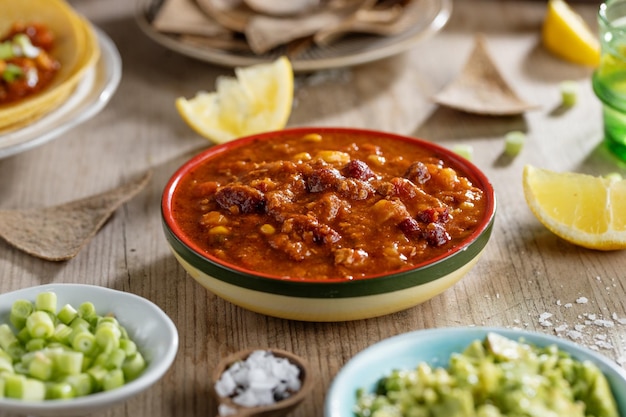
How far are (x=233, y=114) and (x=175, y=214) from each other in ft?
3.13

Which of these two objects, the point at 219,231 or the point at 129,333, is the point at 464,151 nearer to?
the point at 219,231

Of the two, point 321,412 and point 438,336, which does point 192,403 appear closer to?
point 321,412

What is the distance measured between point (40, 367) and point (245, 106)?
162cm

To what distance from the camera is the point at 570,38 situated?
3979 mm

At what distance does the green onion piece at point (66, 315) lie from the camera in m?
2.13

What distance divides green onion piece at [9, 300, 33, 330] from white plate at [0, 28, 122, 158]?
932 millimetres

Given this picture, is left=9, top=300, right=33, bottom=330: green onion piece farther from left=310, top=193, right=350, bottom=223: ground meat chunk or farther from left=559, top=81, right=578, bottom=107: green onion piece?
left=559, top=81, right=578, bottom=107: green onion piece

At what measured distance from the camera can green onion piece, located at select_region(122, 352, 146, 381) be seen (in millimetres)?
→ 1963

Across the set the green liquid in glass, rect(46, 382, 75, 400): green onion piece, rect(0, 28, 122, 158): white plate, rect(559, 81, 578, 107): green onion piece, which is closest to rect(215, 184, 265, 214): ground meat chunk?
rect(46, 382, 75, 400): green onion piece

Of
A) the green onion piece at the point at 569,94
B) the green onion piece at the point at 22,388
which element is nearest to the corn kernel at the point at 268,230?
the green onion piece at the point at 22,388

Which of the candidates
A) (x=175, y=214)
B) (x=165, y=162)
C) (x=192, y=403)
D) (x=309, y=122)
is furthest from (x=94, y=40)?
(x=192, y=403)

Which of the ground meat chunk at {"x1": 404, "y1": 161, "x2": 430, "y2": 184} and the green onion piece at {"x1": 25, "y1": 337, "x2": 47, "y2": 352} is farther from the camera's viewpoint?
the ground meat chunk at {"x1": 404, "y1": 161, "x2": 430, "y2": 184}

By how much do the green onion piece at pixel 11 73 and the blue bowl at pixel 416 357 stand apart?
6.85 feet

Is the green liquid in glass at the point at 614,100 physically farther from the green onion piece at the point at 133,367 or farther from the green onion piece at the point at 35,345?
the green onion piece at the point at 35,345
